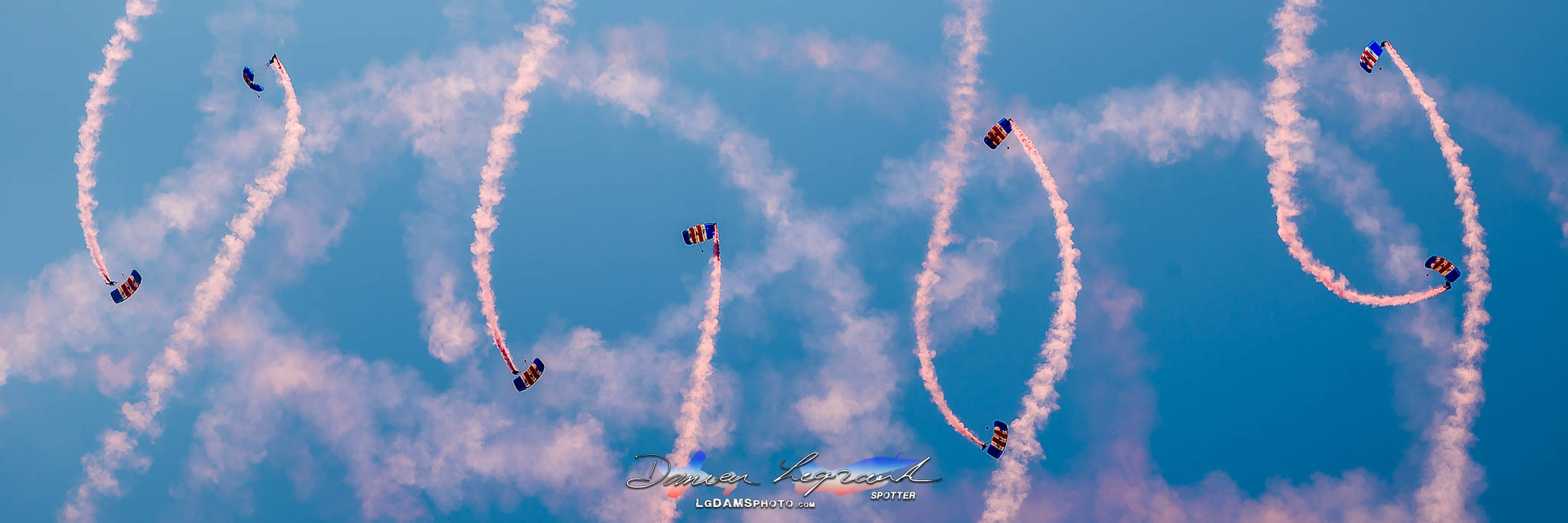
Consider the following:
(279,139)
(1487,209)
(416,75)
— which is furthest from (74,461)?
(1487,209)

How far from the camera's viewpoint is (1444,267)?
1655 cm

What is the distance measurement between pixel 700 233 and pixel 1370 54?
14.8 meters

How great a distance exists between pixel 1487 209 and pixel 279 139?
1036 inches

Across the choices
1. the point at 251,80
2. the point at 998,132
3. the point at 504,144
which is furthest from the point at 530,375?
the point at 998,132

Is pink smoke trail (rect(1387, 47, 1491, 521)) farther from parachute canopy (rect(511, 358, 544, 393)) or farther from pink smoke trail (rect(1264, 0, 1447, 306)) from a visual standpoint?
parachute canopy (rect(511, 358, 544, 393))

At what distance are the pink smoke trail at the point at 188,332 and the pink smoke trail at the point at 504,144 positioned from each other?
4428 millimetres

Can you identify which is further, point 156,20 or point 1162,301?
point 156,20

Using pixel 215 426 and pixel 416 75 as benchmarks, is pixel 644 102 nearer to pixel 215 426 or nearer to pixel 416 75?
pixel 416 75

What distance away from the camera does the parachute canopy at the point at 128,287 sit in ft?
57.7

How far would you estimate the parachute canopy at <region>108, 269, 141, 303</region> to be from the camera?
57.7 feet

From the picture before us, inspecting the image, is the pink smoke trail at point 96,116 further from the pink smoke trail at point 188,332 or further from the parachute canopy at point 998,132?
the parachute canopy at point 998,132

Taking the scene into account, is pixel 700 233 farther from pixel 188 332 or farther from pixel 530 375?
pixel 188 332

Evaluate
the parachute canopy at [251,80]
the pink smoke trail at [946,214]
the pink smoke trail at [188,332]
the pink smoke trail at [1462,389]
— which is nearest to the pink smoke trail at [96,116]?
the pink smoke trail at [188,332]

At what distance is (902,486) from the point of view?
17422 mm
